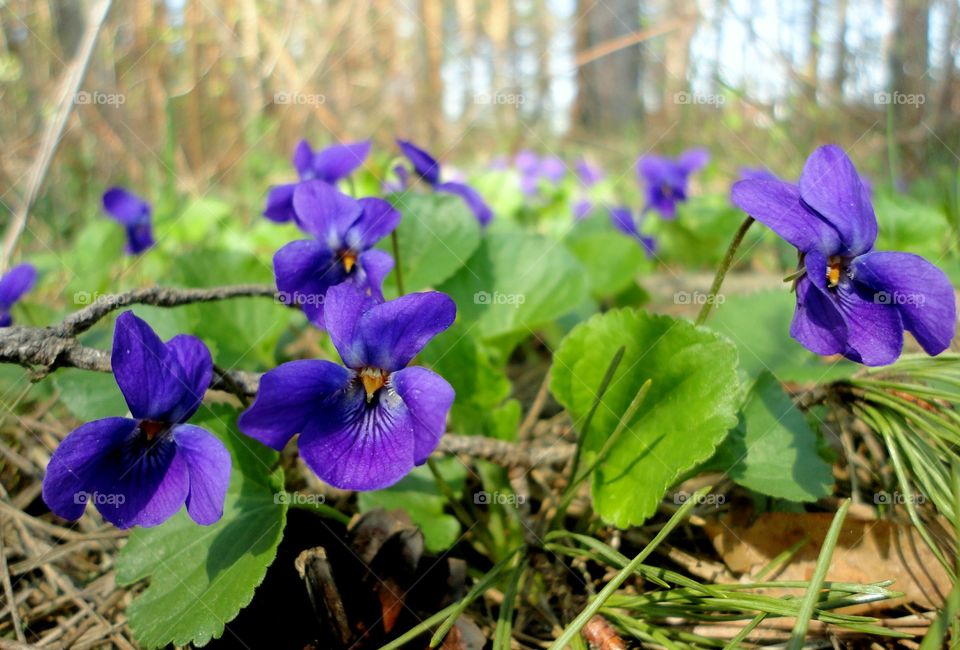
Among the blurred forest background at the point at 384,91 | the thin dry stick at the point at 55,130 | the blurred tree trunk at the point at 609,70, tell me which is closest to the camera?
the thin dry stick at the point at 55,130

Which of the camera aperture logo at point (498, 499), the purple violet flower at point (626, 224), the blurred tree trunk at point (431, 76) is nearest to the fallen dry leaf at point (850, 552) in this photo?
the camera aperture logo at point (498, 499)

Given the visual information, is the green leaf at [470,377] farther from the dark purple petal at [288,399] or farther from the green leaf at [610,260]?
the green leaf at [610,260]

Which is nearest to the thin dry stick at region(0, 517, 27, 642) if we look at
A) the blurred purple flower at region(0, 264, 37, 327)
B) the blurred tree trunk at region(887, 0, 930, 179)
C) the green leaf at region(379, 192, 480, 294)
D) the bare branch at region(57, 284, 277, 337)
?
the blurred purple flower at region(0, 264, 37, 327)

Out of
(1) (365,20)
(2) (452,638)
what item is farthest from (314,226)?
(1) (365,20)

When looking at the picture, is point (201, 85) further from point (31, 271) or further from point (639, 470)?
point (639, 470)

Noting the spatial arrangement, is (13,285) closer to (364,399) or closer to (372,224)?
(372,224)

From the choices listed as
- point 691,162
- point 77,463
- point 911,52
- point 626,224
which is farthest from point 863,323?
point 911,52
